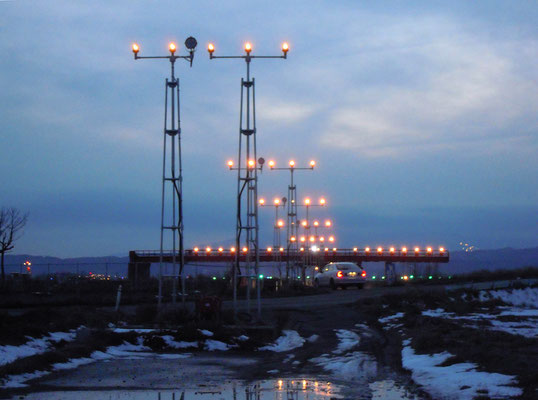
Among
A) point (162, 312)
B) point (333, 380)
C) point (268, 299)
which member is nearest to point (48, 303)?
point (268, 299)

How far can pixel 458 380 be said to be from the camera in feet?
40.1

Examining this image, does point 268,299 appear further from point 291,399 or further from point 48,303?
point 291,399

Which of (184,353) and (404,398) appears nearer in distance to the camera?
(404,398)

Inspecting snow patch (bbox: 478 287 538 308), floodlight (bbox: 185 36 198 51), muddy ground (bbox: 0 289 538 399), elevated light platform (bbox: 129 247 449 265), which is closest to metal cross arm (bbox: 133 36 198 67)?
floodlight (bbox: 185 36 198 51)

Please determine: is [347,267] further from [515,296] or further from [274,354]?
[274,354]

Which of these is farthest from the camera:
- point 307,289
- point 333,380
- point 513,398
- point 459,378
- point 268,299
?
point 307,289

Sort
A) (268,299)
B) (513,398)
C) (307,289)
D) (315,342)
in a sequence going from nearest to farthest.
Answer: (513,398)
(315,342)
(268,299)
(307,289)

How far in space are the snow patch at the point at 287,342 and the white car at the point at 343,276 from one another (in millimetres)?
23032

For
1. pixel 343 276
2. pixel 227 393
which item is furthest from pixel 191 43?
pixel 343 276

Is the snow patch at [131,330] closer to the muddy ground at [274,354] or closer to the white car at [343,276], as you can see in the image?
the muddy ground at [274,354]

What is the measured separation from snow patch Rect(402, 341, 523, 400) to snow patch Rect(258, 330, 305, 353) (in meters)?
5.01

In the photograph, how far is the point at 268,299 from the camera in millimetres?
36031

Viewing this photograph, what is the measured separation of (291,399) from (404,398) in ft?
5.58

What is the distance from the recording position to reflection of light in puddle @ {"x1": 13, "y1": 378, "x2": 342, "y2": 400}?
1166cm
